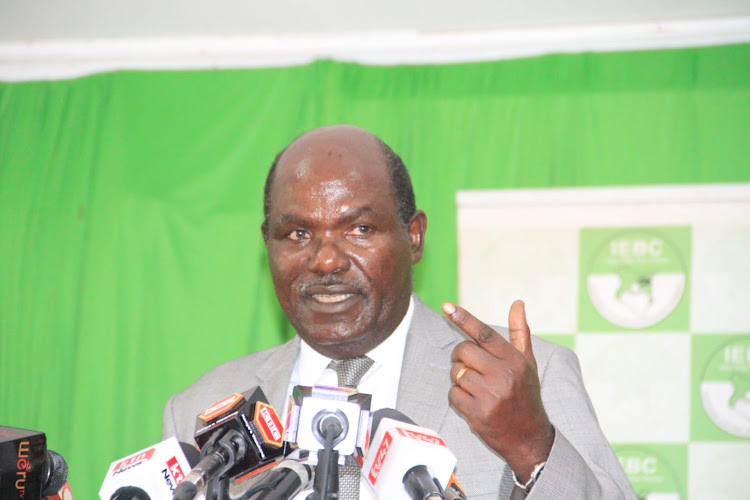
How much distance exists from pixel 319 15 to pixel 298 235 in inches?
75.0

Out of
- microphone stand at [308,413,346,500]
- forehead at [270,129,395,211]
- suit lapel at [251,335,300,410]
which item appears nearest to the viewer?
microphone stand at [308,413,346,500]

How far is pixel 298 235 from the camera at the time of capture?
2355 millimetres

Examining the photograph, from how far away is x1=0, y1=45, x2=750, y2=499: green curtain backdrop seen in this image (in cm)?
381

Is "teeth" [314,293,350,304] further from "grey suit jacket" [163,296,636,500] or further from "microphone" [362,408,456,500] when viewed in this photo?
"microphone" [362,408,456,500]

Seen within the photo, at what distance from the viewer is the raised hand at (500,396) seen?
1679 mm

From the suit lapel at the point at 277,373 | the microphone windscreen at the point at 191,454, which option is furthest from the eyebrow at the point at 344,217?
→ the microphone windscreen at the point at 191,454

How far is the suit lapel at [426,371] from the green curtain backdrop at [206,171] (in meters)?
1.36

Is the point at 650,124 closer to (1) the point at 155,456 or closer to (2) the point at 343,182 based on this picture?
(2) the point at 343,182

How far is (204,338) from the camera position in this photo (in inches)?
160

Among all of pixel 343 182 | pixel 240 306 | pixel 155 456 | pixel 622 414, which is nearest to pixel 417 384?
pixel 343 182

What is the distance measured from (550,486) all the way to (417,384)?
69 cm

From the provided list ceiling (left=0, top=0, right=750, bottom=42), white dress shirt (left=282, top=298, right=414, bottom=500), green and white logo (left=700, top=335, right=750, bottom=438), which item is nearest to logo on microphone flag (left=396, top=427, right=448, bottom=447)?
white dress shirt (left=282, top=298, right=414, bottom=500)

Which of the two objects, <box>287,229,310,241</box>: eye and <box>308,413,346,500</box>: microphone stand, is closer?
<box>308,413,346,500</box>: microphone stand

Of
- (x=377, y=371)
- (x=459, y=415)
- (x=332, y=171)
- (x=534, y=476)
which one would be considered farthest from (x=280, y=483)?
(x=332, y=171)
